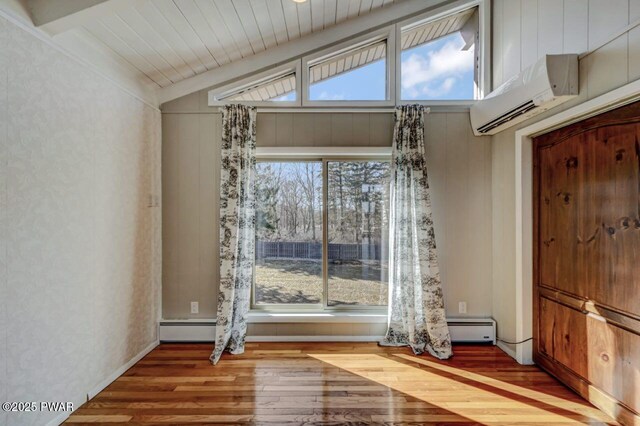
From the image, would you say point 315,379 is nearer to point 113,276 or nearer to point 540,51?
point 113,276

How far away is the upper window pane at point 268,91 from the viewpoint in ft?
10.1

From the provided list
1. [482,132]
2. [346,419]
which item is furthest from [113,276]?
[482,132]

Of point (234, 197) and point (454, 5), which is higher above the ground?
point (454, 5)

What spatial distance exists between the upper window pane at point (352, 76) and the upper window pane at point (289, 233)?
759mm

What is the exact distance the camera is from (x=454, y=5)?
9.85 feet

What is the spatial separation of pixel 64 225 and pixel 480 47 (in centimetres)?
381

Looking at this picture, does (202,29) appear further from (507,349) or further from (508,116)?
(507,349)

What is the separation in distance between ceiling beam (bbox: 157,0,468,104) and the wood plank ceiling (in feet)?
0.17

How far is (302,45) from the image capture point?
9.81ft

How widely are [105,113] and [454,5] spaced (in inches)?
129

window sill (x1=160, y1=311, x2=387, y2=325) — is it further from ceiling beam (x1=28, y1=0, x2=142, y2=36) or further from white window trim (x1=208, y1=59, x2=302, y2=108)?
ceiling beam (x1=28, y1=0, x2=142, y2=36)

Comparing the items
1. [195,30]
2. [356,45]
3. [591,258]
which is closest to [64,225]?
[195,30]

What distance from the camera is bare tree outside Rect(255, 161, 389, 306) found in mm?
3166

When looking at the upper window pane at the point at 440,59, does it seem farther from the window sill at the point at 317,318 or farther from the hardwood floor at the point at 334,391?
the hardwood floor at the point at 334,391
